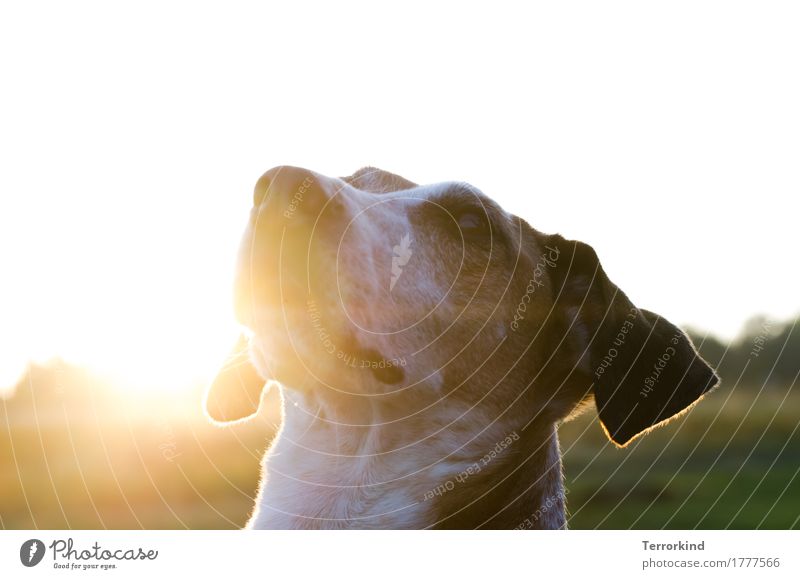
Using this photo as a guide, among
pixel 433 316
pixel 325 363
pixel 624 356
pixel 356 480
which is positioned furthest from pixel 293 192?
pixel 624 356

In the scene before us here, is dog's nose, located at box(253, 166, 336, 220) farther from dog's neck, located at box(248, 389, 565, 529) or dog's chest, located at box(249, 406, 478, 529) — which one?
dog's chest, located at box(249, 406, 478, 529)

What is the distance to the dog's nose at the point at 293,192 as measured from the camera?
4.91 meters

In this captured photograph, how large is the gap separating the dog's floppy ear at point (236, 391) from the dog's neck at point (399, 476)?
0.70 metres

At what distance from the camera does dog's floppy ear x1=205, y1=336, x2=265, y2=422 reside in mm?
6543

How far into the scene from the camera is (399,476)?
18.9ft

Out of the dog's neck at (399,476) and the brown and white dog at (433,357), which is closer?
the brown and white dog at (433,357)

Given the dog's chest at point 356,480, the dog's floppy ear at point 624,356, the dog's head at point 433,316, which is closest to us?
the dog's head at point 433,316

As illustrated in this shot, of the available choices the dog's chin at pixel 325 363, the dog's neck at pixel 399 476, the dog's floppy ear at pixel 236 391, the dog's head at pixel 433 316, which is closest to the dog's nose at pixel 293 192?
the dog's head at pixel 433 316

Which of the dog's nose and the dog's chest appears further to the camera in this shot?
the dog's chest

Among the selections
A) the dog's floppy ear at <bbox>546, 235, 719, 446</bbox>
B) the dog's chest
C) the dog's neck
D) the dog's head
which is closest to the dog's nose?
the dog's head

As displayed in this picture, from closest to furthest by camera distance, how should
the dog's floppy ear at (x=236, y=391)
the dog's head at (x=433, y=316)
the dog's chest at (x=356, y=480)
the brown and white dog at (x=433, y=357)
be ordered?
the dog's head at (x=433, y=316)
the brown and white dog at (x=433, y=357)
the dog's chest at (x=356, y=480)
the dog's floppy ear at (x=236, y=391)

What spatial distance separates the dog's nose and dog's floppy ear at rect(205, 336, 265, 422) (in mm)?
1739

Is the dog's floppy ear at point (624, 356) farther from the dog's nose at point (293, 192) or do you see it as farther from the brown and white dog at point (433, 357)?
the dog's nose at point (293, 192)

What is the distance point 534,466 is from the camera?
5887mm
